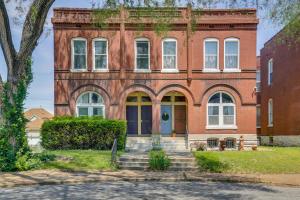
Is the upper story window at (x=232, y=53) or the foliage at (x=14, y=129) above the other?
the upper story window at (x=232, y=53)

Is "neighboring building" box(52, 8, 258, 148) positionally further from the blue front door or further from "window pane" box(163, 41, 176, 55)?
the blue front door

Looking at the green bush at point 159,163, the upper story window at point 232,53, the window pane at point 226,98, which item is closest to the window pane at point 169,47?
the upper story window at point 232,53

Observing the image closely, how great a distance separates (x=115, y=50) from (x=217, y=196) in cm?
1776

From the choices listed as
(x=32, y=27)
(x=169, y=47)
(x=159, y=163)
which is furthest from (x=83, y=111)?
(x=32, y=27)

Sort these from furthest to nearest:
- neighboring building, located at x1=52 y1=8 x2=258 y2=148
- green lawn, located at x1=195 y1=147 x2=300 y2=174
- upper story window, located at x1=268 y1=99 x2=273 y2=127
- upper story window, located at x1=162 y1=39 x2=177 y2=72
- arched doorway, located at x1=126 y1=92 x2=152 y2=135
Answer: upper story window, located at x1=268 y1=99 x2=273 y2=127 → arched doorway, located at x1=126 y1=92 x2=152 y2=135 → upper story window, located at x1=162 y1=39 x2=177 y2=72 → neighboring building, located at x1=52 y1=8 x2=258 y2=148 → green lawn, located at x1=195 y1=147 x2=300 y2=174

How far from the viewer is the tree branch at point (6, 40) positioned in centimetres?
1706

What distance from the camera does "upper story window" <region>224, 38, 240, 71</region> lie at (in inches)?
1127

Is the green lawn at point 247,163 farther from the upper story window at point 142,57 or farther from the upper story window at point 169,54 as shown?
the upper story window at point 142,57

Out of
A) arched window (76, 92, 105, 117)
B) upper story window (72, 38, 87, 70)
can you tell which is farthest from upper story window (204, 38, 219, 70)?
upper story window (72, 38, 87, 70)

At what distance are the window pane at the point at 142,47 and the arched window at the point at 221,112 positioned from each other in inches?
217

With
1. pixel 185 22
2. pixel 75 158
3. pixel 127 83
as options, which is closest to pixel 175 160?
pixel 75 158

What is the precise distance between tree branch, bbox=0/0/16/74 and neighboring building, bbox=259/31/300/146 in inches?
726

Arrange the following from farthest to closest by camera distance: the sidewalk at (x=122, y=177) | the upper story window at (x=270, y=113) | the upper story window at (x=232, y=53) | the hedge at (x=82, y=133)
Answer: the upper story window at (x=270, y=113) → the upper story window at (x=232, y=53) → the hedge at (x=82, y=133) → the sidewalk at (x=122, y=177)

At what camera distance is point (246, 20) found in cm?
2862
